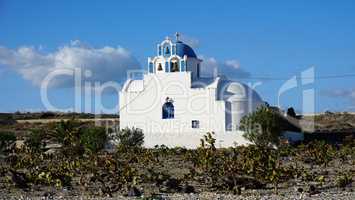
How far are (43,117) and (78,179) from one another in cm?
6096

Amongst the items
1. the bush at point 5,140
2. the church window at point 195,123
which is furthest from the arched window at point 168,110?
the bush at point 5,140

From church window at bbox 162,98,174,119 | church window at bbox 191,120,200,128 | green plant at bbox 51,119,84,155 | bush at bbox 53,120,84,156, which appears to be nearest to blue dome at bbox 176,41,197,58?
church window at bbox 162,98,174,119

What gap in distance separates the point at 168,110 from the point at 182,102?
1117mm

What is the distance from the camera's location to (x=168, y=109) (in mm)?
36906

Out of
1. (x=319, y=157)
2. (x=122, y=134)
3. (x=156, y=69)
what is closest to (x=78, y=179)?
(x=319, y=157)

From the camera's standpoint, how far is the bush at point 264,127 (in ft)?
107

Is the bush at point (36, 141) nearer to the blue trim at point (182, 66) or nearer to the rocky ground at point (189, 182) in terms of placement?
the blue trim at point (182, 66)

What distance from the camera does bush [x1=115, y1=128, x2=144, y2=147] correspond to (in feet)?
115

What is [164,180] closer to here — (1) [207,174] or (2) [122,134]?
(1) [207,174]

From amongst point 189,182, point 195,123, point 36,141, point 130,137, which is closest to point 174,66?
point 195,123

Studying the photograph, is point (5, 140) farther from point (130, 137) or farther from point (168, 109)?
point (168, 109)

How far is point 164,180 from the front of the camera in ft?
58.5

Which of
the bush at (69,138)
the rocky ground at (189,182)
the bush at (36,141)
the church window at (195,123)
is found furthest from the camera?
the church window at (195,123)

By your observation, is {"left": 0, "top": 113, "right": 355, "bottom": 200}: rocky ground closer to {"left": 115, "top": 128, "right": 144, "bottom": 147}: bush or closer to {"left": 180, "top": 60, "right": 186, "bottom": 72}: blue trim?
{"left": 115, "top": 128, "right": 144, "bottom": 147}: bush
